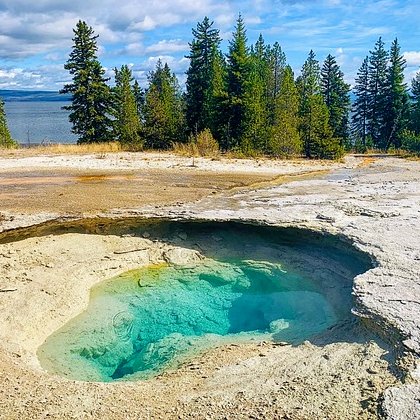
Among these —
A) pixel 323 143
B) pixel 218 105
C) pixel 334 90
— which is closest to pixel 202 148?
pixel 218 105

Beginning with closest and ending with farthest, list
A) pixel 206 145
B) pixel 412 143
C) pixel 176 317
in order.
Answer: pixel 176 317 < pixel 206 145 < pixel 412 143

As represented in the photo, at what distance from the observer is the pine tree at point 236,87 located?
30.1m

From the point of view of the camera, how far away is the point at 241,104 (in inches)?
1192

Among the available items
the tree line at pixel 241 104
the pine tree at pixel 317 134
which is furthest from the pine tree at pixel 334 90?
the pine tree at pixel 317 134

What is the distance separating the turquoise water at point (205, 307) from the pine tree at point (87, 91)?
987 inches

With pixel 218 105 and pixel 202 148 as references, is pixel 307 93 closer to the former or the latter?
pixel 218 105

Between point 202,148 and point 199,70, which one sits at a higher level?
point 199,70

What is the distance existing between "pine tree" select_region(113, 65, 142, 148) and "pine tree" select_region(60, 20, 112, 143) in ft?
2.83

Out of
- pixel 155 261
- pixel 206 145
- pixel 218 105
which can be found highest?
pixel 218 105

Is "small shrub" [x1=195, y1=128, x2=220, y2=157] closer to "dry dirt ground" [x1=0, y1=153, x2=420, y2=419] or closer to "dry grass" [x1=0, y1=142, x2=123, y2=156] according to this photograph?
"dry grass" [x1=0, y1=142, x2=123, y2=156]

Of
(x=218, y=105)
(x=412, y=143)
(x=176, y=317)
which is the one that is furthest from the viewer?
(x=218, y=105)

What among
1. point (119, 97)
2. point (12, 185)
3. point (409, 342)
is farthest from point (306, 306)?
point (119, 97)

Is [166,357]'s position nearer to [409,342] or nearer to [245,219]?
[409,342]

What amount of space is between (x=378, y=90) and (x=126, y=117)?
83.9 ft
